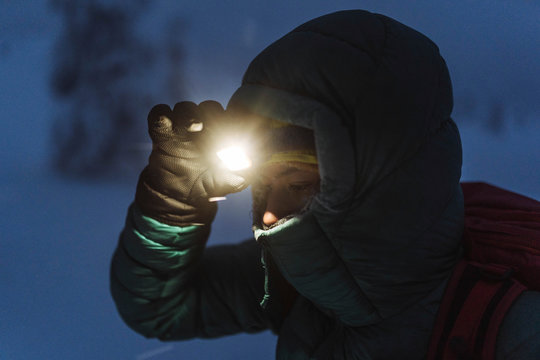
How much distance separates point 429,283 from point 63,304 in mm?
1972

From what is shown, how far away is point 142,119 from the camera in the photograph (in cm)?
173

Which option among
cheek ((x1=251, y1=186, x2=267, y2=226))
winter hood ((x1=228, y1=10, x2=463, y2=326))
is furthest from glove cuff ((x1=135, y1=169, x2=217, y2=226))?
winter hood ((x1=228, y1=10, x2=463, y2=326))

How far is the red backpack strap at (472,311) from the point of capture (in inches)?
24.1

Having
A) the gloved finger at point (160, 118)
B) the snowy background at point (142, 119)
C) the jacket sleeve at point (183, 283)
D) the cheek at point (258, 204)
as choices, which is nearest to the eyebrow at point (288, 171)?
the cheek at point (258, 204)

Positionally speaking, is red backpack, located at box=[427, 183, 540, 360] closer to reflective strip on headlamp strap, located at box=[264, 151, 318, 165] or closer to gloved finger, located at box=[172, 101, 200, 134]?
reflective strip on headlamp strap, located at box=[264, 151, 318, 165]

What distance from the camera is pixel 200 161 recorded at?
0.81 metres

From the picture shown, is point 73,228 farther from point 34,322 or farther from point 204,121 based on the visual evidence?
point 204,121

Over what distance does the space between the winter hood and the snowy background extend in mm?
1051

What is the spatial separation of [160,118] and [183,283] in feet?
1.90

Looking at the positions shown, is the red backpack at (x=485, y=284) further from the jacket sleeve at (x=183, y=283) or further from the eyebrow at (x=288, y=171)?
the jacket sleeve at (x=183, y=283)

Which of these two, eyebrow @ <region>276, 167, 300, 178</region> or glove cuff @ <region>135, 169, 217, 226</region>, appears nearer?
eyebrow @ <region>276, 167, 300, 178</region>

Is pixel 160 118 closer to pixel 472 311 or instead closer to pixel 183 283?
pixel 183 283

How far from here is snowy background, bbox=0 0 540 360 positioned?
5.29 feet

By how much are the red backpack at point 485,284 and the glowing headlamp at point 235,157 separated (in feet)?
1.70
